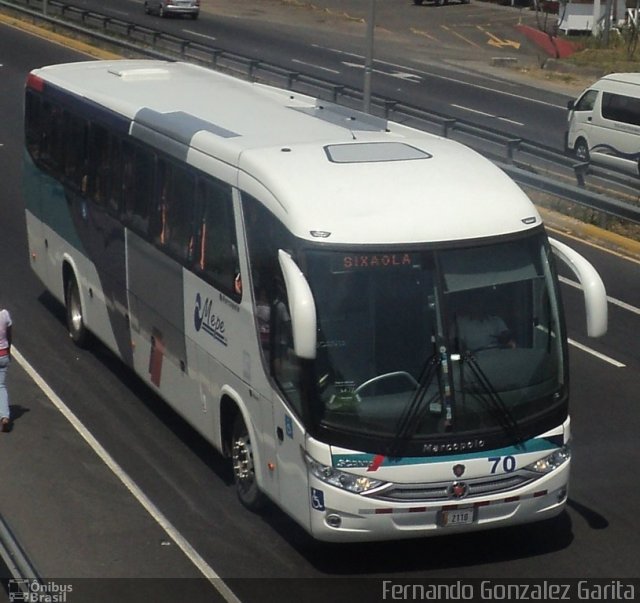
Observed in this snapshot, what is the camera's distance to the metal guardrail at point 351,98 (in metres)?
21.6

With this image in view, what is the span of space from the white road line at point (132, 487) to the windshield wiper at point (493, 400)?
2.18 meters

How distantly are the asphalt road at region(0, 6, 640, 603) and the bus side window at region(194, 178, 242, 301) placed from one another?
180cm

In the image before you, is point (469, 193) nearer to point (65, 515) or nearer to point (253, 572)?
Result: point (253, 572)

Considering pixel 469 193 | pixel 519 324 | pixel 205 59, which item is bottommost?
pixel 205 59

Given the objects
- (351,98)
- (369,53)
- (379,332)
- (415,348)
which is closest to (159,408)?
(379,332)

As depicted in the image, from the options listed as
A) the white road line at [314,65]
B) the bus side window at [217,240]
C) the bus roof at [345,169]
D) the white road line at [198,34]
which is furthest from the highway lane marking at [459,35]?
the bus side window at [217,240]

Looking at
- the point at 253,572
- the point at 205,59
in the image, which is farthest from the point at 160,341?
the point at 205,59

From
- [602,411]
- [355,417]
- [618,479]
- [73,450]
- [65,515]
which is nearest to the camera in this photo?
[355,417]

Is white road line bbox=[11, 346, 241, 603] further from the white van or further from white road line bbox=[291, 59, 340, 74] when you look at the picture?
white road line bbox=[291, 59, 340, 74]

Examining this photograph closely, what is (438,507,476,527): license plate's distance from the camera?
8.84 metres

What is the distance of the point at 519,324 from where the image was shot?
29.9 feet

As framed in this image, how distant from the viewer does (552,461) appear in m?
9.18

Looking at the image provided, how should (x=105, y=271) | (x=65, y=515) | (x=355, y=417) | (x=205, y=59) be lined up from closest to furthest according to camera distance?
(x=355, y=417)
(x=65, y=515)
(x=105, y=271)
(x=205, y=59)

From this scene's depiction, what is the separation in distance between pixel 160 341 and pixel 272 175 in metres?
2.99
